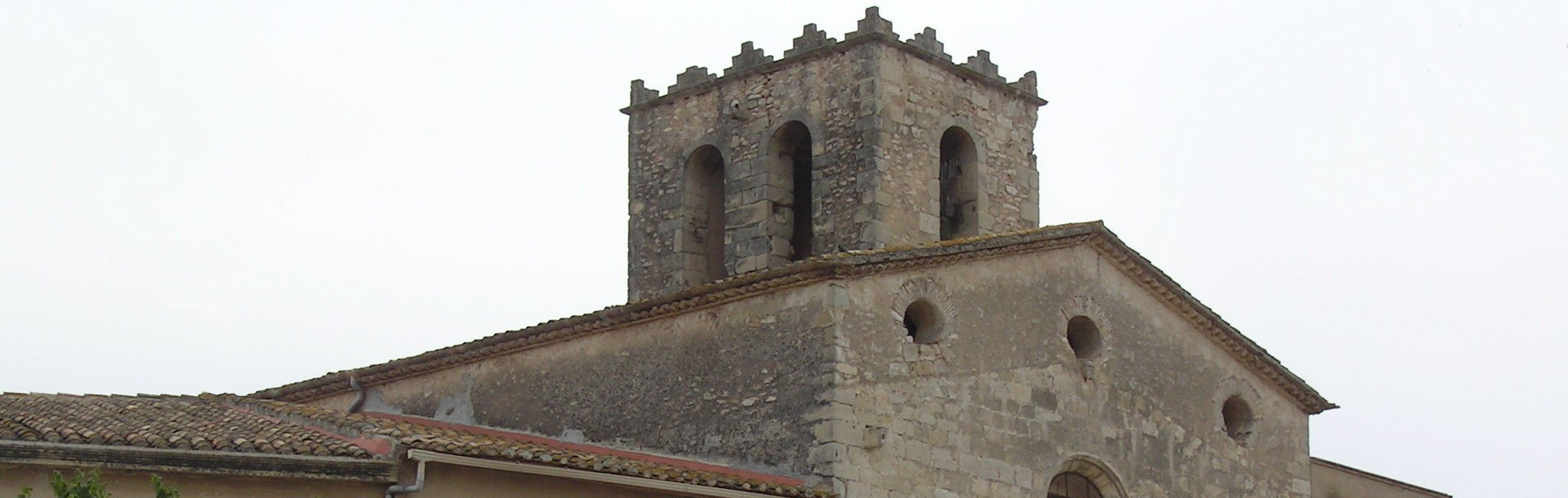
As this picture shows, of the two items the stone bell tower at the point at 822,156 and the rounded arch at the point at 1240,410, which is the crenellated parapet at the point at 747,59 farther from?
the rounded arch at the point at 1240,410

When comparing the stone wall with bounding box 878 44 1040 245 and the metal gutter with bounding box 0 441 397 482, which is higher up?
the stone wall with bounding box 878 44 1040 245

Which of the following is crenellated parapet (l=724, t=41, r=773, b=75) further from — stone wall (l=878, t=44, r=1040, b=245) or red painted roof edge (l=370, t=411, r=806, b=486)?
red painted roof edge (l=370, t=411, r=806, b=486)

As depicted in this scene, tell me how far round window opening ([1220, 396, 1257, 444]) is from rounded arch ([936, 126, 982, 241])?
3.00 m

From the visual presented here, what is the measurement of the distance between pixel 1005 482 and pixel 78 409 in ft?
24.5

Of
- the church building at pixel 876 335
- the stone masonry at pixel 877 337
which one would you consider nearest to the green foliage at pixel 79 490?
the church building at pixel 876 335

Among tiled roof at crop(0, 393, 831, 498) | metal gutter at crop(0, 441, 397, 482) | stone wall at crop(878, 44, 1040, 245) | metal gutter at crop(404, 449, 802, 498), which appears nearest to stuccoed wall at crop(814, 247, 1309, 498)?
tiled roof at crop(0, 393, 831, 498)

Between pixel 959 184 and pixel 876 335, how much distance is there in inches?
180

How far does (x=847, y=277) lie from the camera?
54.2ft

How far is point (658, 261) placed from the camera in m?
21.4

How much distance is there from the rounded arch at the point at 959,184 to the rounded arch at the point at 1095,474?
3.17m

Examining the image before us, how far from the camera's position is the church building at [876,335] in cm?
1664

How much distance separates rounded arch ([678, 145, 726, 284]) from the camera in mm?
21203

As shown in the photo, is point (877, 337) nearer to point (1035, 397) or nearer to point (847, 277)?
point (847, 277)

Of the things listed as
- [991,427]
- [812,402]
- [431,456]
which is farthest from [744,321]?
[431,456]
